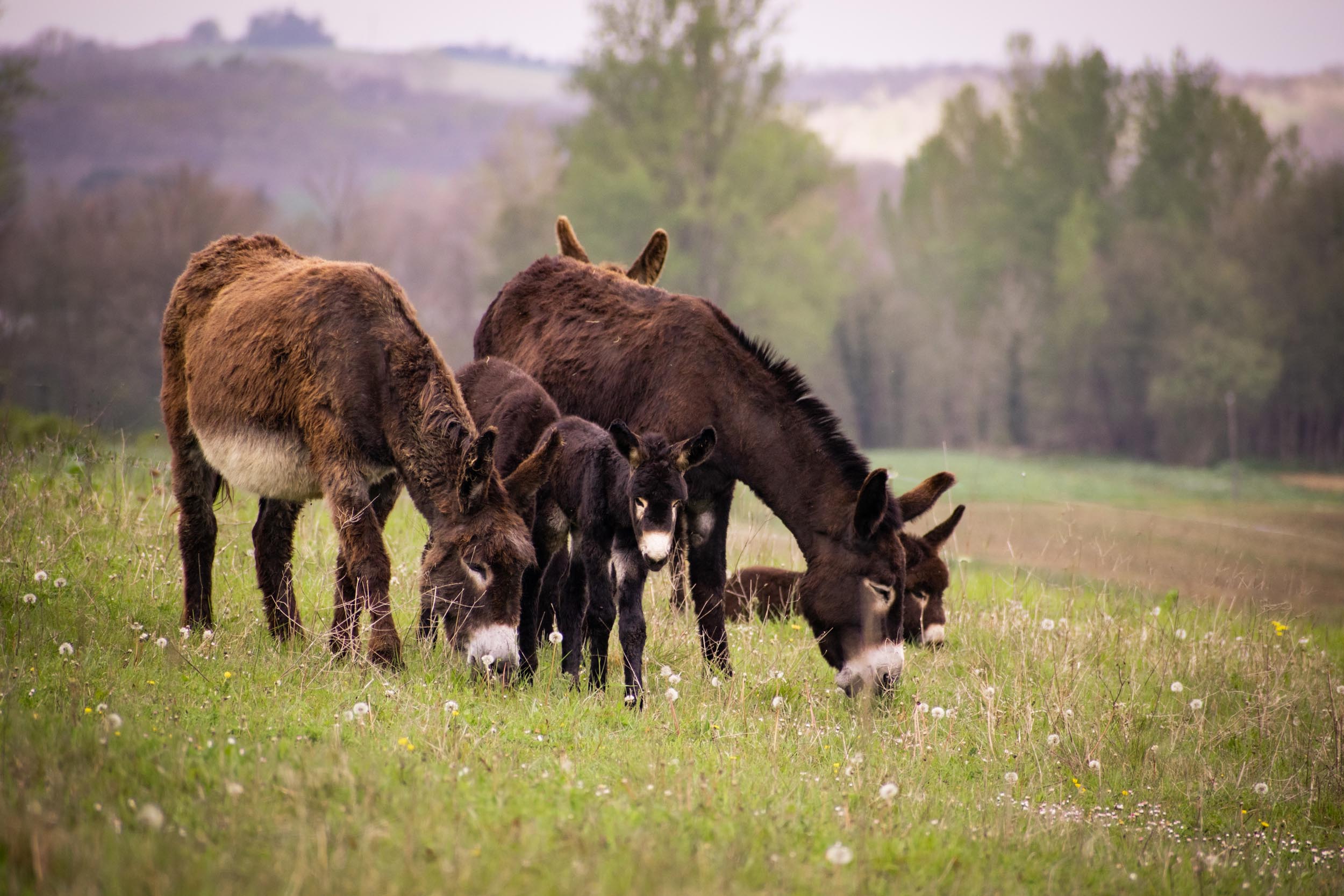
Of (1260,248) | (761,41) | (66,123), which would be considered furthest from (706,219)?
(66,123)

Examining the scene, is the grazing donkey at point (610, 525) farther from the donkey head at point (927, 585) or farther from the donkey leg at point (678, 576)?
the donkey head at point (927, 585)

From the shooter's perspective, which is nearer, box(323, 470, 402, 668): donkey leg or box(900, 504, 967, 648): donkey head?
box(323, 470, 402, 668): donkey leg

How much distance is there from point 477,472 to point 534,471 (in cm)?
32

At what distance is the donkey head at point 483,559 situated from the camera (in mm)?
4949

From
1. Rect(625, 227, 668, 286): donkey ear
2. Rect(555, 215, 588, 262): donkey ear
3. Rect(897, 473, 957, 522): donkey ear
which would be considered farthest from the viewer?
Rect(625, 227, 668, 286): donkey ear

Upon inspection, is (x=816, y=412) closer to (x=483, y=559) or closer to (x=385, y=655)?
(x=483, y=559)

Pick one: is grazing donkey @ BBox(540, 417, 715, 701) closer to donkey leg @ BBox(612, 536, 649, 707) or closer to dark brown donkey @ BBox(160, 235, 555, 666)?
donkey leg @ BBox(612, 536, 649, 707)

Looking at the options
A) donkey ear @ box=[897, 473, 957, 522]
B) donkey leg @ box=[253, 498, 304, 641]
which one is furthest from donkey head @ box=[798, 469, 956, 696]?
donkey leg @ box=[253, 498, 304, 641]

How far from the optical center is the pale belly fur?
219 inches

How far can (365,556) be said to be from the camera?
5242 millimetres

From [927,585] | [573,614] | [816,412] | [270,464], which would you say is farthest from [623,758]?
[927,585]

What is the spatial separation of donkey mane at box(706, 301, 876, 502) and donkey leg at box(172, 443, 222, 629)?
11.0ft

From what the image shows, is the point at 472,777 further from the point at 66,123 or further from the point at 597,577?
the point at 66,123

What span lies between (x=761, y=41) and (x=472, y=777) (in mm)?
32938
